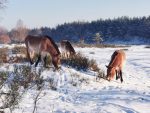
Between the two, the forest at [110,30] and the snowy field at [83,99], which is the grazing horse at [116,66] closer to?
the snowy field at [83,99]

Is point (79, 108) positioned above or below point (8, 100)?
below

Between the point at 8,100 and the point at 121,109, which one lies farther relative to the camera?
the point at 121,109

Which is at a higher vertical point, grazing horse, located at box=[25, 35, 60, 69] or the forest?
the forest

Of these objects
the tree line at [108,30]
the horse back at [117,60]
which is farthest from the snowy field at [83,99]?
the tree line at [108,30]

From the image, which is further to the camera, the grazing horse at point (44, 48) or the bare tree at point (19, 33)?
the bare tree at point (19, 33)

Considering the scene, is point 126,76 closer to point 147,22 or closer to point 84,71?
point 84,71

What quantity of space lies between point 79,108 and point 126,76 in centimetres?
972

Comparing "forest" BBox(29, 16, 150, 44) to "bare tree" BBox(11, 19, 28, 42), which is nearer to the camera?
"bare tree" BBox(11, 19, 28, 42)

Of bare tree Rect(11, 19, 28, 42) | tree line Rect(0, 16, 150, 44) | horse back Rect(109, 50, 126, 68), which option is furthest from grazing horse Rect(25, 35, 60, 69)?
tree line Rect(0, 16, 150, 44)

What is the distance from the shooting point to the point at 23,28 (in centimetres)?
9438

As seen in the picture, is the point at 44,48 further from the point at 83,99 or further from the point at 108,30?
the point at 108,30

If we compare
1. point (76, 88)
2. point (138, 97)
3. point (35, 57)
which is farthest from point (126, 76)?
point (138, 97)

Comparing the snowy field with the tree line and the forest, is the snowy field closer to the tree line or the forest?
the tree line

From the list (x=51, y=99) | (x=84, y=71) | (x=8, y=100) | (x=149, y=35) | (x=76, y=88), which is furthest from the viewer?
(x=149, y=35)
